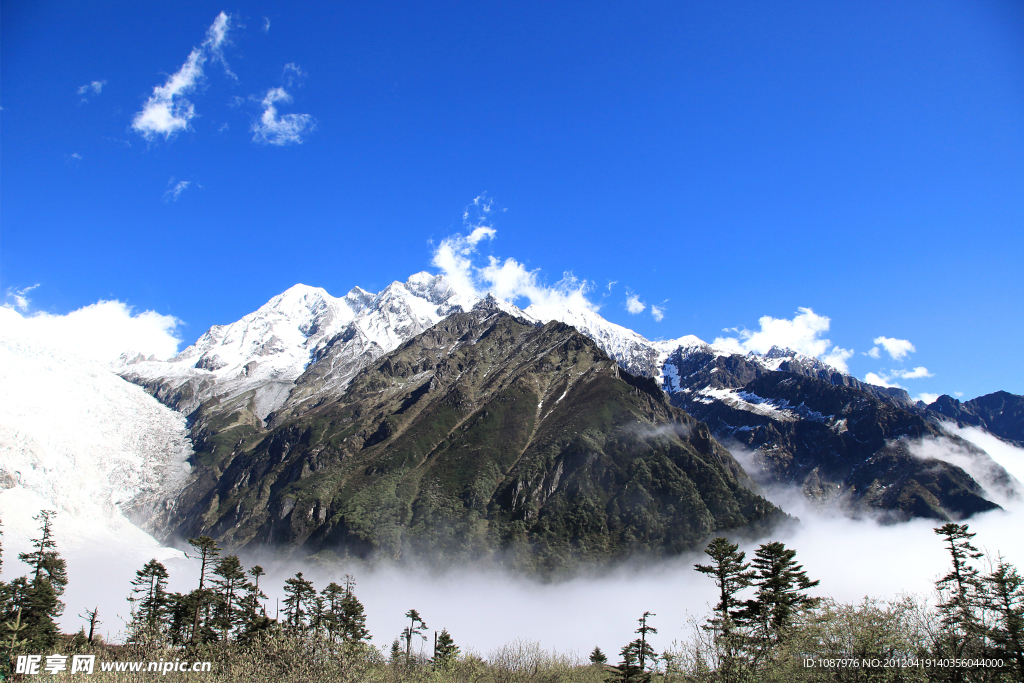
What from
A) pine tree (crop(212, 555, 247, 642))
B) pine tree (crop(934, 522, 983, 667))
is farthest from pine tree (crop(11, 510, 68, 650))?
pine tree (crop(934, 522, 983, 667))

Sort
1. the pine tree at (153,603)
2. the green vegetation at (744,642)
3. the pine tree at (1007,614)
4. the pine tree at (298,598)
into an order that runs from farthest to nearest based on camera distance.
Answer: the pine tree at (298,598) < the pine tree at (153,603) < the pine tree at (1007,614) < the green vegetation at (744,642)

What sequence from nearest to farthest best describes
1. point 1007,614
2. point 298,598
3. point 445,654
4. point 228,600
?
1. point 1007,614
2. point 445,654
3. point 228,600
4. point 298,598

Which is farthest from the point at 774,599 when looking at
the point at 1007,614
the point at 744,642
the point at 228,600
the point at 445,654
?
the point at 228,600

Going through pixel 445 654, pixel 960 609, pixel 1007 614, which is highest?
pixel 1007 614

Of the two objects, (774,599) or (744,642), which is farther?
(774,599)

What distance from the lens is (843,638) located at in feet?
135

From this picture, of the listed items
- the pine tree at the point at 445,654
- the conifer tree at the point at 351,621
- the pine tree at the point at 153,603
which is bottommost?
the pine tree at the point at 445,654

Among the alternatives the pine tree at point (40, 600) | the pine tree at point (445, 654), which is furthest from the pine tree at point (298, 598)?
the pine tree at point (40, 600)

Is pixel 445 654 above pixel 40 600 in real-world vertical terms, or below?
below

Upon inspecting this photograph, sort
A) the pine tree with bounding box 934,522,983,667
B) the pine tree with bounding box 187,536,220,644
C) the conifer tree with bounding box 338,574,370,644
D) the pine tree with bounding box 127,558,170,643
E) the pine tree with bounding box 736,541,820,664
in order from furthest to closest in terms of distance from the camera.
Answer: the conifer tree with bounding box 338,574,370,644 < the pine tree with bounding box 187,536,220,644 < the pine tree with bounding box 127,558,170,643 < the pine tree with bounding box 736,541,820,664 < the pine tree with bounding box 934,522,983,667

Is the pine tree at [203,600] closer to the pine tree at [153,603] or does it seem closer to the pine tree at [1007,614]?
the pine tree at [153,603]

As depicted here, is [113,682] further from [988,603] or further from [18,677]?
[988,603]

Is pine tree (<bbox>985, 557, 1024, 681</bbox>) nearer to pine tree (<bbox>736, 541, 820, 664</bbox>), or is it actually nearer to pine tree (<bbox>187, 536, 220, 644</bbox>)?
pine tree (<bbox>736, 541, 820, 664</bbox>)

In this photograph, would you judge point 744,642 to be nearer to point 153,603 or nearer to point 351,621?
point 351,621
